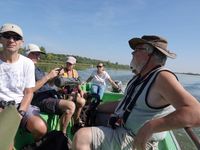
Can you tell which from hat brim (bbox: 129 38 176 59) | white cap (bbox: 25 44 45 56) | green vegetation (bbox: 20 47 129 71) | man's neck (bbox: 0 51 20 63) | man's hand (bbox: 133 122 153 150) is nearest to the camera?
man's hand (bbox: 133 122 153 150)

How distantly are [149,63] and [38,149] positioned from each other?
4.49 feet

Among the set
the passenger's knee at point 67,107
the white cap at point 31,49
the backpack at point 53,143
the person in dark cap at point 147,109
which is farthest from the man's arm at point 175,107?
the white cap at point 31,49

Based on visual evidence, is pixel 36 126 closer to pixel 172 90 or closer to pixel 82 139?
pixel 82 139

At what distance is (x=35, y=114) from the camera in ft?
10.7

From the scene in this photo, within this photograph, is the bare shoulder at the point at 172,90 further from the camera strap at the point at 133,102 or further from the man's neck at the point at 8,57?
the man's neck at the point at 8,57

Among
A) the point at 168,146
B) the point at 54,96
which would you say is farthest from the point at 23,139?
the point at 168,146

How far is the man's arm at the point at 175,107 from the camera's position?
6.49 feet

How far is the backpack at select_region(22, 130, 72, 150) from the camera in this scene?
2.89 meters

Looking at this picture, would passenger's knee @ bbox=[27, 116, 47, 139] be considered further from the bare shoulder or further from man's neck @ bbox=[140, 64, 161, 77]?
the bare shoulder

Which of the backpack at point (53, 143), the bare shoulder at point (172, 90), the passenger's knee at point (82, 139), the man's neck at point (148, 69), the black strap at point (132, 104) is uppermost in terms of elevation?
the man's neck at point (148, 69)

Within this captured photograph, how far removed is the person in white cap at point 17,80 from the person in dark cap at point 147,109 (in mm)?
902

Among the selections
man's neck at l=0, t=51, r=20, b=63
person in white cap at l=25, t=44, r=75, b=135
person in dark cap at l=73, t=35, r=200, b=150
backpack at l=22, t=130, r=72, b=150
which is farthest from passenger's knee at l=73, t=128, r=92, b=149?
person in white cap at l=25, t=44, r=75, b=135

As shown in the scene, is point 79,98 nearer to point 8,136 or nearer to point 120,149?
point 120,149

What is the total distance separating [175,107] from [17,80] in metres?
1.82
